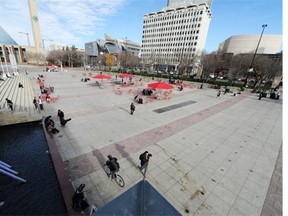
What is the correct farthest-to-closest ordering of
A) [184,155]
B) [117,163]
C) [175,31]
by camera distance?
1. [175,31]
2. [184,155]
3. [117,163]

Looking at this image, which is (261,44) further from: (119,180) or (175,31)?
(119,180)

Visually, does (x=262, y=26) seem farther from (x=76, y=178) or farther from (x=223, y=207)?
(x=76, y=178)

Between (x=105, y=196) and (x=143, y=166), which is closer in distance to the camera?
(x=105, y=196)

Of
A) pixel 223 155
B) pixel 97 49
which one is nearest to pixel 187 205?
pixel 223 155

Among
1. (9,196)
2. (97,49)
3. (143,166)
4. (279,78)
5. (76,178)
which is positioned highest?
(97,49)

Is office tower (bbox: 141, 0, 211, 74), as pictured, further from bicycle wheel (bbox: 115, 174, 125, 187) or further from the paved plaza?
bicycle wheel (bbox: 115, 174, 125, 187)

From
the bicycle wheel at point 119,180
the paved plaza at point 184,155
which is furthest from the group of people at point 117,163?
the paved plaza at point 184,155

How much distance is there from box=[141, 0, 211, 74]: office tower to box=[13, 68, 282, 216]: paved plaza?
2462 inches

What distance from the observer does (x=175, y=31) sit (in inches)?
3408

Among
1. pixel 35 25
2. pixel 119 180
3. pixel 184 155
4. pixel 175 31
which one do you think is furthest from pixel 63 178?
pixel 35 25

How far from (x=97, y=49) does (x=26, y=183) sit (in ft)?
362

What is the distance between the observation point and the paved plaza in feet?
17.6

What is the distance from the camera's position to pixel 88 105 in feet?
49.7

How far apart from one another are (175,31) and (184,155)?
94.3 metres
